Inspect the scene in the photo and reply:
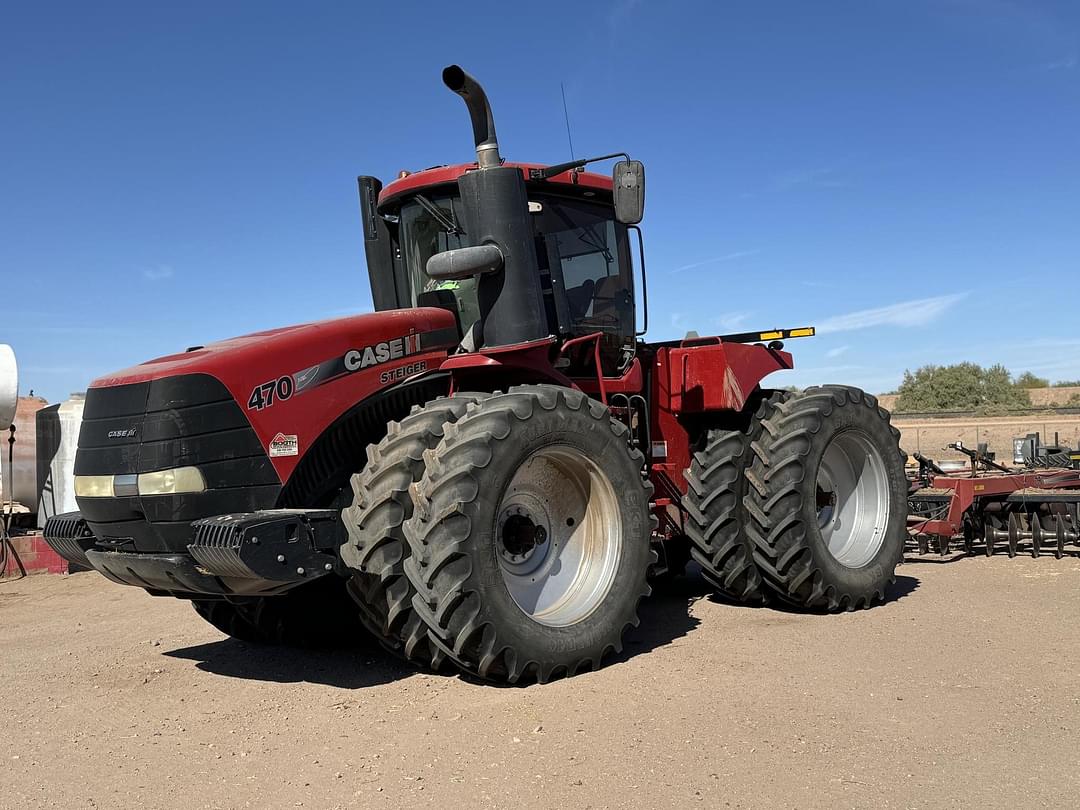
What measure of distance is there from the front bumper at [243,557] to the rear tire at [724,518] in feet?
9.40

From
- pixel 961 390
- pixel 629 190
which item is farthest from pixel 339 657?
pixel 961 390

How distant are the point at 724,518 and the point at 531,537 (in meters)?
1.79

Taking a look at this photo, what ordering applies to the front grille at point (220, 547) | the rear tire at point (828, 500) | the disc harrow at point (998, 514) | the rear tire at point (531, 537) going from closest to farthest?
the front grille at point (220, 547)
the rear tire at point (531, 537)
the rear tire at point (828, 500)
the disc harrow at point (998, 514)

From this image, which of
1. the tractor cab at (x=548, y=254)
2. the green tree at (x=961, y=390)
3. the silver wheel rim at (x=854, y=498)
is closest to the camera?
the tractor cab at (x=548, y=254)

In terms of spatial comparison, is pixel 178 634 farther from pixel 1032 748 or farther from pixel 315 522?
pixel 1032 748

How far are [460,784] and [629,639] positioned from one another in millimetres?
2554

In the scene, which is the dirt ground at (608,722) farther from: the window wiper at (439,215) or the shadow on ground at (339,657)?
the window wiper at (439,215)

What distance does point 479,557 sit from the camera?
16.1 feet

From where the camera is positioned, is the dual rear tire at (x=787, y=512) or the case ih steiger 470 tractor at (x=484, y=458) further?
the dual rear tire at (x=787, y=512)

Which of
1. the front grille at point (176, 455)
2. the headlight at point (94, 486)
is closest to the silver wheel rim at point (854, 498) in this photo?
the front grille at point (176, 455)

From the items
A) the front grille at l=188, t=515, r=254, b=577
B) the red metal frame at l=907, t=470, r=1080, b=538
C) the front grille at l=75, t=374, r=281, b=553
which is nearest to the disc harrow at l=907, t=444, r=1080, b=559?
the red metal frame at l=907, t=470, r=1080, b=538

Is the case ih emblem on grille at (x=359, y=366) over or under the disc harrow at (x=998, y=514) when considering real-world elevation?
over

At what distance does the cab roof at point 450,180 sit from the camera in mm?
6473

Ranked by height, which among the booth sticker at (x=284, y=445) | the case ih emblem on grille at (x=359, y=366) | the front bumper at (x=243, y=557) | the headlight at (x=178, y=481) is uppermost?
the case ih emblem on grille at (x=359, y=366)
